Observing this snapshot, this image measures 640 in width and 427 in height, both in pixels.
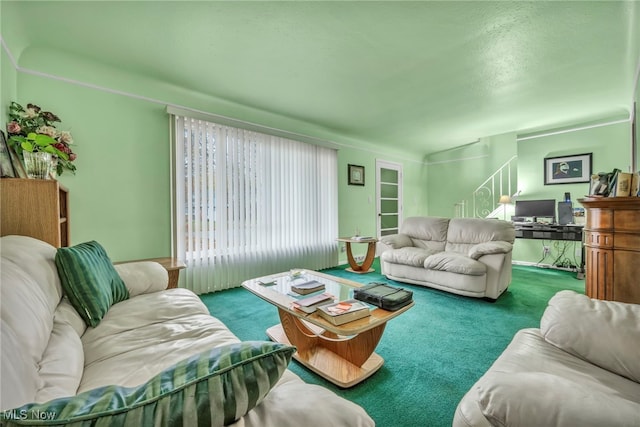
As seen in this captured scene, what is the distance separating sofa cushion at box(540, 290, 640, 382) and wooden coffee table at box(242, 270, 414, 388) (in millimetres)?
711

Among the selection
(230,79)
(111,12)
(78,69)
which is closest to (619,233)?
(230,79)

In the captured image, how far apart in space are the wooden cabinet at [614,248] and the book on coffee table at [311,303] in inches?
89.9

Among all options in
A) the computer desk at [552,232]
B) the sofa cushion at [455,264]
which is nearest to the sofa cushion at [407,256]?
the sofa cushion at [455,264]

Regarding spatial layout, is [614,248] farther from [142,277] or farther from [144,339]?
[142,277]

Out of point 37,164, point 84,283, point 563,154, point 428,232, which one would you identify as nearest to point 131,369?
point 84,283

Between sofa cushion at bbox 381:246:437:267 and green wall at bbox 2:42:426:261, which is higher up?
green wall at bbox 2:42:426:261

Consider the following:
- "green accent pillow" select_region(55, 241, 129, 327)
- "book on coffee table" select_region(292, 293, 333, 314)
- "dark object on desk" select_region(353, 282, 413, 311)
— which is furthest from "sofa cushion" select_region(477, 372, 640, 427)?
"green accent pillow" select_region(55, 241, 129, 327)

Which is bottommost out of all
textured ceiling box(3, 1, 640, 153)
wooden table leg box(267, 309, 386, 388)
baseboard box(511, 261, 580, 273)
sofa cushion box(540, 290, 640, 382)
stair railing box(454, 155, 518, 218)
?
baseboard box(511, 261, 580, 273)

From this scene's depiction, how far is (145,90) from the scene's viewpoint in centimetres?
278

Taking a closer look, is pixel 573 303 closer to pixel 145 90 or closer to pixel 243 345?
pixel 243 345

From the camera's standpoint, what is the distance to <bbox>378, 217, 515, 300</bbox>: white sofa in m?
2.87

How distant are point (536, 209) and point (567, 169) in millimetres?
791

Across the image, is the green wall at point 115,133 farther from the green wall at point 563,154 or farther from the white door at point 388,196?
the white door at point 388,196

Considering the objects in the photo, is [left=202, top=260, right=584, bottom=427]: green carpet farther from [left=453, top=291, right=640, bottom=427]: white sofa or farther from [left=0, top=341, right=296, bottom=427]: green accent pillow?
[left=453, top=291, right=640, bottom=427]: white sofa
